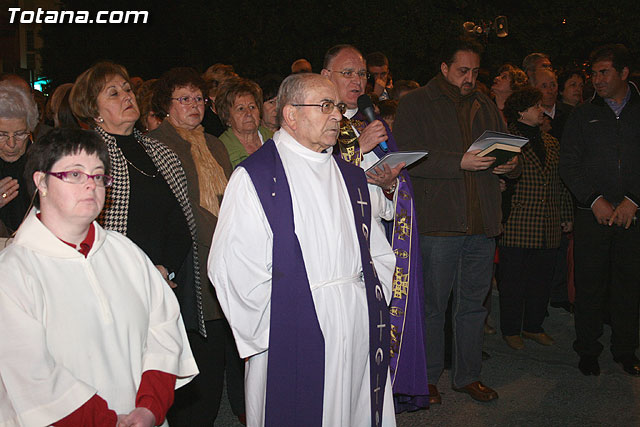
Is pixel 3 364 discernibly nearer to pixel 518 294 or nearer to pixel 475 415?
pixel 475 415

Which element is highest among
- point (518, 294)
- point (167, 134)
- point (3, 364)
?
point (167, 134)

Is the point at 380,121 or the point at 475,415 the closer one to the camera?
the point at 380,121

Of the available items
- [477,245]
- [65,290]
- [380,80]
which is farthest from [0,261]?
[380,80]

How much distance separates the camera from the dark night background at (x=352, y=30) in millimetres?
18766

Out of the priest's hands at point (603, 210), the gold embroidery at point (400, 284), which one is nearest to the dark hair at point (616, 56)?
the priest's hands at point (603, 210)

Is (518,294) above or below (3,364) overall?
below

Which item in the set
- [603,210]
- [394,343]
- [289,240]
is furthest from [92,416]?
[603,210]

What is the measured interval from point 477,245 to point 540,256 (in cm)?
171

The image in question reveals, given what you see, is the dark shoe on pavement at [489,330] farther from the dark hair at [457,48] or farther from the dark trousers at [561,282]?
the dark hair at [457,48]

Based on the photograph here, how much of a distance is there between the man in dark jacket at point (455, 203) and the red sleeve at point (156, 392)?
2.80m

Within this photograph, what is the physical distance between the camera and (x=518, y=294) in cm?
648

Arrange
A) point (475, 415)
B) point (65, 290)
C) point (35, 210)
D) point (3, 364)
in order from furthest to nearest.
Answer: point (475, 415)
point (35, 210)
point (65, 290)
point (3, 364)

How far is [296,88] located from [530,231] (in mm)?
3758

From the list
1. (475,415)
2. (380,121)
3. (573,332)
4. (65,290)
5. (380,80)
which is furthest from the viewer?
(380,80)
